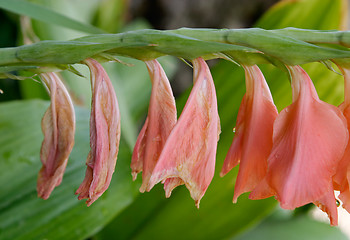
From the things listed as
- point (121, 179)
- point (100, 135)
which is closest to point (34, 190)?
point (121, 179)

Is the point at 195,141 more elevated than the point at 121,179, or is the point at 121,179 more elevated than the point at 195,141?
the point at 195,141

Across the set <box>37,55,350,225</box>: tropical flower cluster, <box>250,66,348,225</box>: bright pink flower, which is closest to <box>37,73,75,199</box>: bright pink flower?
<box>37,55,350,225</box>: tropical flower cluster

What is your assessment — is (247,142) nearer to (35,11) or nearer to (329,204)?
(329,204)

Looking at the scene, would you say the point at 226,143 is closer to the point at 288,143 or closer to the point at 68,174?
the point at 68,174

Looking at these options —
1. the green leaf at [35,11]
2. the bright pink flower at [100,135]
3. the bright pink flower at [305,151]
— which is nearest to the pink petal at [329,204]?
the bright pink flower at [305,151]

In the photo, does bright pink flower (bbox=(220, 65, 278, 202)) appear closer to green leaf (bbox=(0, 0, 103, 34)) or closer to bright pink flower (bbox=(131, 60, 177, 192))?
bright pink flower (bbox=(131, 60, 177, 192))

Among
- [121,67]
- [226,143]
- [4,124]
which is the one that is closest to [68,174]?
[4,124]

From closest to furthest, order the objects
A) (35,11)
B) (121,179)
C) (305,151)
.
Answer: (305,151) < (35,11) < (121,179)
